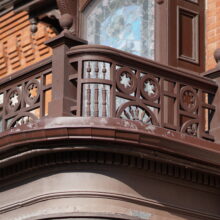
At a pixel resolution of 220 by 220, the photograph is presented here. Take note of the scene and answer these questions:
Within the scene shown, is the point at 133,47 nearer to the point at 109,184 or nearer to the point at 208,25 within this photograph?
the point at 208,25

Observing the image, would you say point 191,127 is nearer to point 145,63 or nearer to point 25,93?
point 145,63

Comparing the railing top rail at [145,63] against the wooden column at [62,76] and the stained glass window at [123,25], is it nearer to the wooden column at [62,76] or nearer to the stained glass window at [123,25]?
the wooden column at [62,76]

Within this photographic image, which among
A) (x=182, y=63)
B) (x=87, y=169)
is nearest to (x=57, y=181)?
(x=87, y=169)

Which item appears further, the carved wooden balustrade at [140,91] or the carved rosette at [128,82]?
the carved rosette at [128,82]

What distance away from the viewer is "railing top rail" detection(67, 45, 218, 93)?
11750 mm

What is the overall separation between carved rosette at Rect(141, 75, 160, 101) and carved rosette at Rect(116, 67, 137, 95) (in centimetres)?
13

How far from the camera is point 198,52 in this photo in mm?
13648

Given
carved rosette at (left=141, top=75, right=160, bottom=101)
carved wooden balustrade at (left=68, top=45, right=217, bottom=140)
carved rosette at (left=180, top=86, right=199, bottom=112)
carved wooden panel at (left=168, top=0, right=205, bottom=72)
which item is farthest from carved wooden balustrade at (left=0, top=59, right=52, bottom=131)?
carved wooden panel at (left=168, top=0, right=205, bottom=72)

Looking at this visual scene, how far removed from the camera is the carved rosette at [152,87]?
39.2 feet

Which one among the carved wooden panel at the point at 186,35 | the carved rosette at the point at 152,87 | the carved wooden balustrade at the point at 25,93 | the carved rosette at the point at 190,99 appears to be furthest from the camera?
the carved wooden panel at the point at 186,35

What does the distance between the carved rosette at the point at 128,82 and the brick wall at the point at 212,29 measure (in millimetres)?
2108

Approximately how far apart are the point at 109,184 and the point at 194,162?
1069mm

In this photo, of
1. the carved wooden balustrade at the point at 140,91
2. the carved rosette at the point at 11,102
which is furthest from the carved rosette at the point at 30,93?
the carved wooden balustrade at the point at 140,91

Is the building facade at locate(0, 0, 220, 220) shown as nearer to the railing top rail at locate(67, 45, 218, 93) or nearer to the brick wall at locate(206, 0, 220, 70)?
the railing top rail at locate(67, 45, 218, 93)
